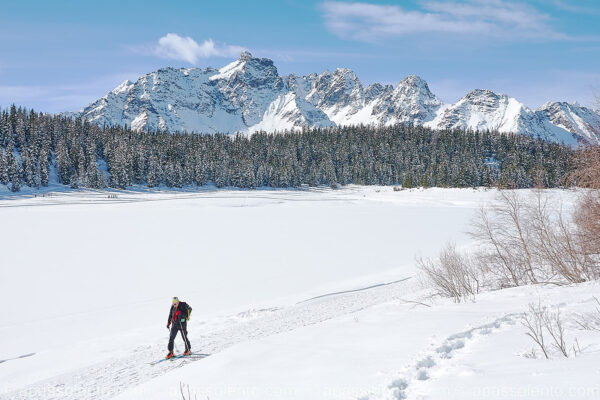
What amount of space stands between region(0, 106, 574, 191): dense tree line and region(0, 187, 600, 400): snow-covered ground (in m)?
46.5

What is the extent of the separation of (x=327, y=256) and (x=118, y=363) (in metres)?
19.3

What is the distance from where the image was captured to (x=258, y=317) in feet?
51.5

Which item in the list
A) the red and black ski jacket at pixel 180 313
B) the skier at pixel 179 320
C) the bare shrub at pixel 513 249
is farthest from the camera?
the bare shrub at pixel 513 249

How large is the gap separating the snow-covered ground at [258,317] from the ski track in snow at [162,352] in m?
0.07

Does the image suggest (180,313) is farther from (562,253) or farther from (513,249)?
(513,249)

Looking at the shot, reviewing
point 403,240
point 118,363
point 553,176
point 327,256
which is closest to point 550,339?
point 118,363

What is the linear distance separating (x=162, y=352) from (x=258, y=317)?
192 inches

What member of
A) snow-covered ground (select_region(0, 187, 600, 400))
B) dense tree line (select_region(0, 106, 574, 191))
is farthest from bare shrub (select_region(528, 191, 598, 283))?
dense tree line (select_region(0, 106, 574, 191))

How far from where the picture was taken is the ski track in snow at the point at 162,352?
9.18 meters

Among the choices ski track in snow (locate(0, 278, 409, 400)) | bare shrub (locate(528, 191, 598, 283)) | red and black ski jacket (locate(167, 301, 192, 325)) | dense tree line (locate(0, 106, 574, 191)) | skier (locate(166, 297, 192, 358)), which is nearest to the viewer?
ski track in snow (locate(0, 278, 409, 400))

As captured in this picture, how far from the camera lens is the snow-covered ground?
6.32m

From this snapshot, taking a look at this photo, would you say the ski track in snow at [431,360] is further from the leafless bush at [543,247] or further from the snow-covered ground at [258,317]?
the leafless bush at [543,247]

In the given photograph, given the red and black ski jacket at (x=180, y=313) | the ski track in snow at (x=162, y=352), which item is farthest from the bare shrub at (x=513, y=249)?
the red and black ski jacket at (x=180, y=313)

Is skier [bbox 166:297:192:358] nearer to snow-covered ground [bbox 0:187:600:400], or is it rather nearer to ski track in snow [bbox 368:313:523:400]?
snow-covered ground [bbox 0:187:600:400]
